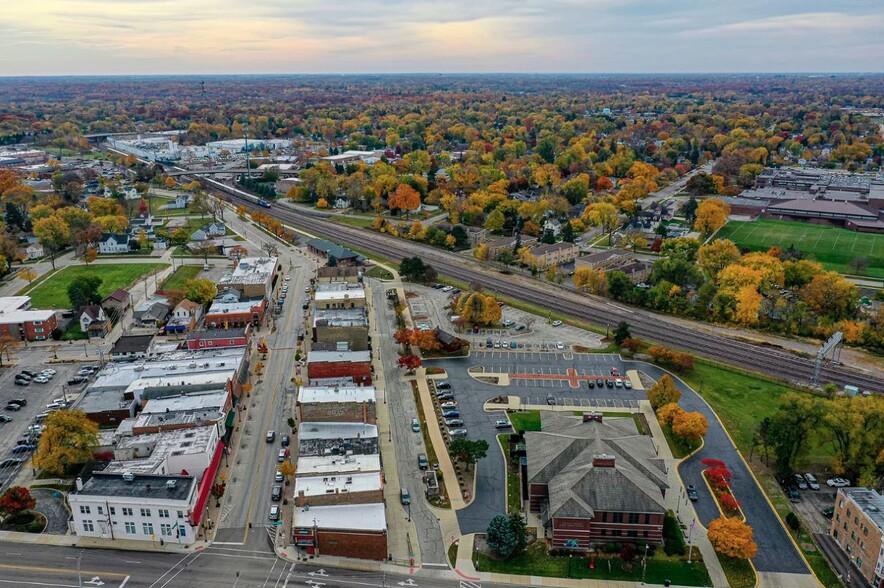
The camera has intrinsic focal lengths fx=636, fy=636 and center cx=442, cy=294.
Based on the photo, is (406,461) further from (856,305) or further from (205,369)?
(856,305)

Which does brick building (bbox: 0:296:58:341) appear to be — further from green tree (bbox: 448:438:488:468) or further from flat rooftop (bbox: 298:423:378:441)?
green tree (bbox: 448:438:488:468)

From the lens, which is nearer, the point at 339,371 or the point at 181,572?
the point at 181,572

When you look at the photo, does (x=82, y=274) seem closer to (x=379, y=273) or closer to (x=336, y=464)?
(x=379, y=273)

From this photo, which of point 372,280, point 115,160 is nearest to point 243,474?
point 372,280

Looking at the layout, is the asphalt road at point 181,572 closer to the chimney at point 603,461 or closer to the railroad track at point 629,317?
the chimney at point 603,461

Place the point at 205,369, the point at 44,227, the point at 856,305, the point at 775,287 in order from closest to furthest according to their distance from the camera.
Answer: the point at 205,369, the point at 856,305, the point at 775,287, the point at 44,227

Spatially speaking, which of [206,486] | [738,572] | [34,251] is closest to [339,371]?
[206,486]
